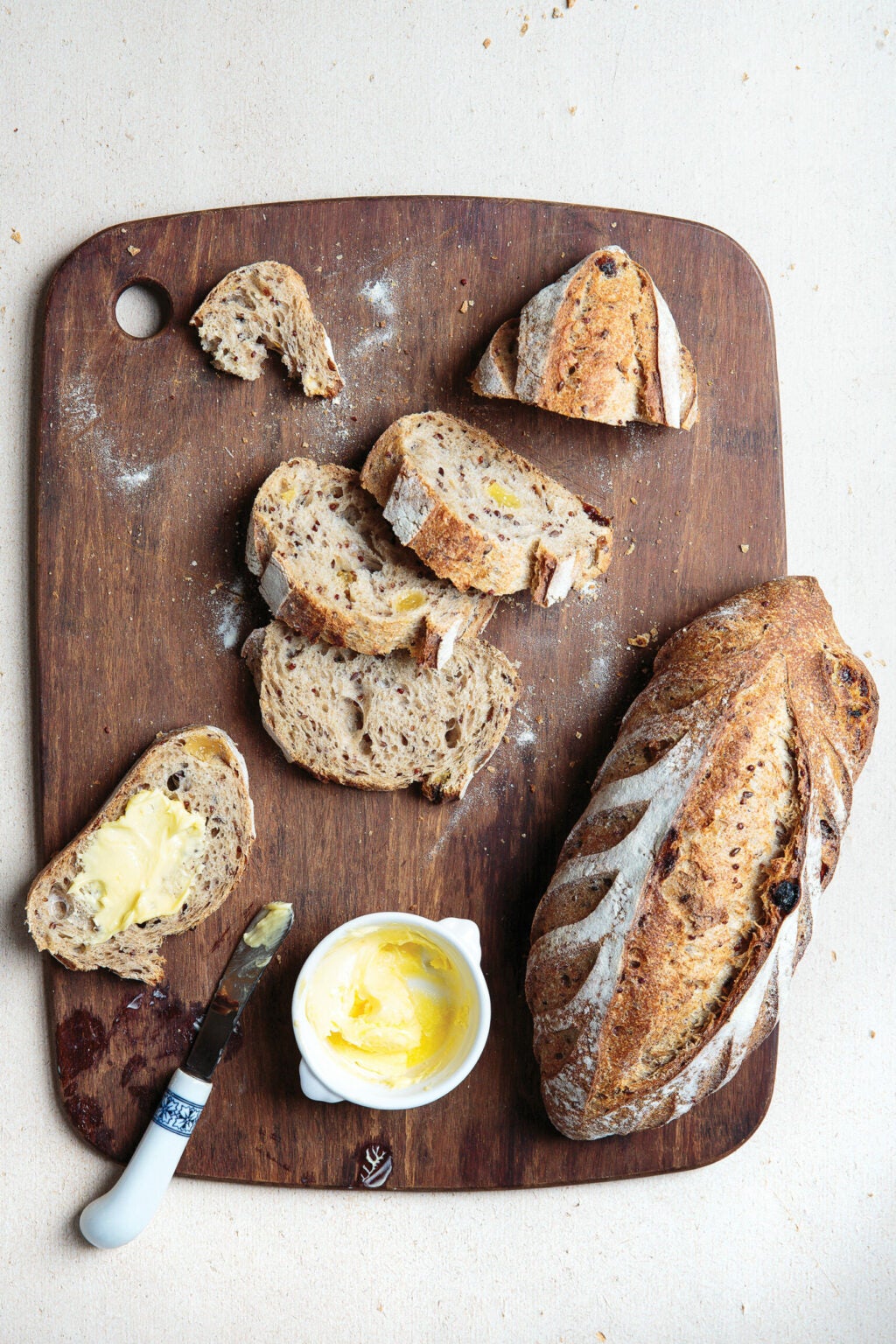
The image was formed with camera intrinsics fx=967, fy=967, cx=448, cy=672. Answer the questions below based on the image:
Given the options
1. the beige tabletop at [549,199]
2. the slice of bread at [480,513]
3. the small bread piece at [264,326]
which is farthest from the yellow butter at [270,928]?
the small bread piece at [264,326]

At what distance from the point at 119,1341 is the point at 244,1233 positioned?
15.0 inches

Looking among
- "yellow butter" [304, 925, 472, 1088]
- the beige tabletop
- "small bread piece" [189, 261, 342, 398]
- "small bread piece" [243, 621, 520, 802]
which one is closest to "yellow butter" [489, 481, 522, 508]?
"small bread piece" [243, 621, 520, 802]

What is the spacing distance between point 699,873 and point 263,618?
1.14 metres

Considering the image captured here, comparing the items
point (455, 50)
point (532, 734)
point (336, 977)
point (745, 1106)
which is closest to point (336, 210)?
point (455, 50)

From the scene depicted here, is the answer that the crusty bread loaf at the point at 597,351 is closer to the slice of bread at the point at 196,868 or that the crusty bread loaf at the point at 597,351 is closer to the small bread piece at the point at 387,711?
the small bread piece at the point at 387,711

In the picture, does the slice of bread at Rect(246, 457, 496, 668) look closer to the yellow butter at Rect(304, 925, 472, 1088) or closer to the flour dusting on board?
the flour dusting on board

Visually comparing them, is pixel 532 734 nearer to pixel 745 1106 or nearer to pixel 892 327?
pixel 745 1106

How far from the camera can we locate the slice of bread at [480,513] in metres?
2.09

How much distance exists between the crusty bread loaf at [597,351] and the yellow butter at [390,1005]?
1.24 m

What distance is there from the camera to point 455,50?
239 centimetres

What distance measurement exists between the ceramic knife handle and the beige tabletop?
130 mm

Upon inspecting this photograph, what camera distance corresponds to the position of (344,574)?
220 cm

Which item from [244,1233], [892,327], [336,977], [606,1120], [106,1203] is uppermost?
[892,327]

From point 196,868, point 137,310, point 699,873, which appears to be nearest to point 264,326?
point 137,310
